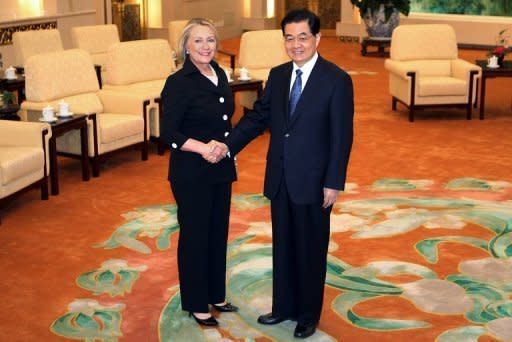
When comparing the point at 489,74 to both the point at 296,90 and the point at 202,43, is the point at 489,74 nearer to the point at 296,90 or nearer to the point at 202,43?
the point at 296,90

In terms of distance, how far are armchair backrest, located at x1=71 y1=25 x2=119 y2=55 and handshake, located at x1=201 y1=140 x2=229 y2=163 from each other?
8.55 metres

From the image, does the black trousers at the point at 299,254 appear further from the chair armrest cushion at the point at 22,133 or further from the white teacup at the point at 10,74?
→ the white teacup at the point at 10,74

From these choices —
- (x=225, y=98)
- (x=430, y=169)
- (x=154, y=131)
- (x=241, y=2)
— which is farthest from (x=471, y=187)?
(x=241, y=2)

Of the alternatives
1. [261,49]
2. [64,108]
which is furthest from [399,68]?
[64,108]

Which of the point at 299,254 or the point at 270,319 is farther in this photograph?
the point at 270,319

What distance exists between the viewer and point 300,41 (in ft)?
14.4

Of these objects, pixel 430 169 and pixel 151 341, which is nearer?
pixel 151 341

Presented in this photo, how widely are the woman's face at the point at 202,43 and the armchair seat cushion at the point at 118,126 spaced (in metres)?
4.11

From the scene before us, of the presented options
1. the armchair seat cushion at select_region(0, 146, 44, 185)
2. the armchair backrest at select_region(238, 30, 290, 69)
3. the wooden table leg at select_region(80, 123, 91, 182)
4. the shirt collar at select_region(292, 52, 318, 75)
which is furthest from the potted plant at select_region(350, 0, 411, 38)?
the shirt collar at select_region(292, 52, 318, 75)

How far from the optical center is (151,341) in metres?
4.88

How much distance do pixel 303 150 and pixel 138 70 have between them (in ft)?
19.1

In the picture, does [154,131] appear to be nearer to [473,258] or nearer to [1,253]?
[1,253]

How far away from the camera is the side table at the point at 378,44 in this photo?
57.3ft

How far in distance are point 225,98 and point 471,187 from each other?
3998 millimetres
